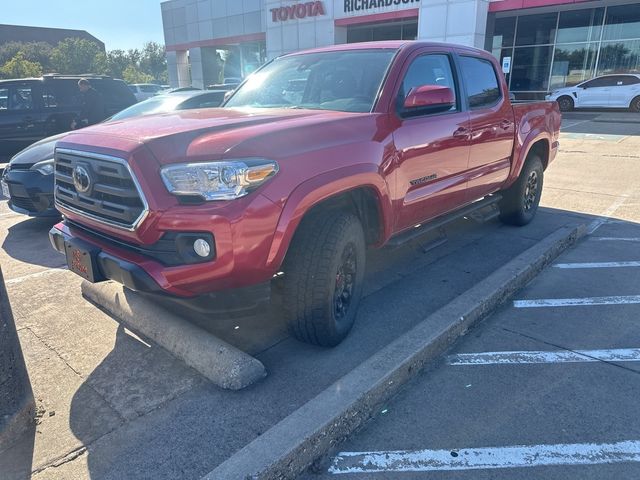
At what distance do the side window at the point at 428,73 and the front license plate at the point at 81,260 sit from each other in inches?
93.2

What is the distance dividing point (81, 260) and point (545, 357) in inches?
121

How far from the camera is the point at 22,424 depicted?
260 cm

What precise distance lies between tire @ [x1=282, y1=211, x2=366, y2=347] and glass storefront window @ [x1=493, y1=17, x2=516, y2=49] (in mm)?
26381

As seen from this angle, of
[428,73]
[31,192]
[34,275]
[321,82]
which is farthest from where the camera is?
[31,192]

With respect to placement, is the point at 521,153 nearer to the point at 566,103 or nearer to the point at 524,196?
the point at 524,196

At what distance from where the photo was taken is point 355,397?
8.84ft

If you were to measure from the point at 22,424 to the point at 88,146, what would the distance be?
159 cm

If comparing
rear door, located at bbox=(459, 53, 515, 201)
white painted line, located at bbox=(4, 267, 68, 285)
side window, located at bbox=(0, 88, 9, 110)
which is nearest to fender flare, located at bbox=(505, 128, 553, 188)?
rear door, located at bbox=(459, 53, 515, 201)

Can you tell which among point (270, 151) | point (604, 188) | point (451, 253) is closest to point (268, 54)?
point (604, 188)

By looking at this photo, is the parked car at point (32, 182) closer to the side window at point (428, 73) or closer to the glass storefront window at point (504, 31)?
the side window at point (428, 73)

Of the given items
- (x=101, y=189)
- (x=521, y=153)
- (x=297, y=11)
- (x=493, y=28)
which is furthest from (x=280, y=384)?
(x=297, y=11)

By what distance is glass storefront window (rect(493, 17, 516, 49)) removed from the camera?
83.4 feet

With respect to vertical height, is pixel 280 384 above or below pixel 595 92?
below

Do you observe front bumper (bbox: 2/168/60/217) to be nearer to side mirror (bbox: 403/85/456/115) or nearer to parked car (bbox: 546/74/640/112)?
side mirror (bbox: 403/85/456/115)
